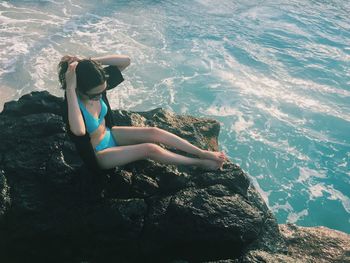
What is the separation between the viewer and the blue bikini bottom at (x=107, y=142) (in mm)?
5504

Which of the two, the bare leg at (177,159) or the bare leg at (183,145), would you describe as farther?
the bare leg at (183,145)

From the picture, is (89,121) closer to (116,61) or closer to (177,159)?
(116,61)

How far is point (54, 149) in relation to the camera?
5.65 m

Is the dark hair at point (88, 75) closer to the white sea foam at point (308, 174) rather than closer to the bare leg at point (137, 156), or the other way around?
the bare leg at point (137, 156)

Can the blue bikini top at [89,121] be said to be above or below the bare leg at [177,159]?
above

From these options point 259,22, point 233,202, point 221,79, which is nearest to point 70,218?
point 233,202

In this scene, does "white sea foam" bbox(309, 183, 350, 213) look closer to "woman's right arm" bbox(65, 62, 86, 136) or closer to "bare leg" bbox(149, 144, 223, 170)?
"bare leg" bbox(149, 144, 223, 170)

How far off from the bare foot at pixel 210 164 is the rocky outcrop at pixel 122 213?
0.09 m

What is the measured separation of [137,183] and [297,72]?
27.3m

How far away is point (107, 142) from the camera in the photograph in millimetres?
5691

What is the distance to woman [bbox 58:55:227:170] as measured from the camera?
510cm

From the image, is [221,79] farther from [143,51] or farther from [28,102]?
[28,102]

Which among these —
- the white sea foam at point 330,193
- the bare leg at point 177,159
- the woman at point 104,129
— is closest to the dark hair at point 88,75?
the woman at point 104,129

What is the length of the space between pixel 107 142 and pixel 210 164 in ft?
5.67
